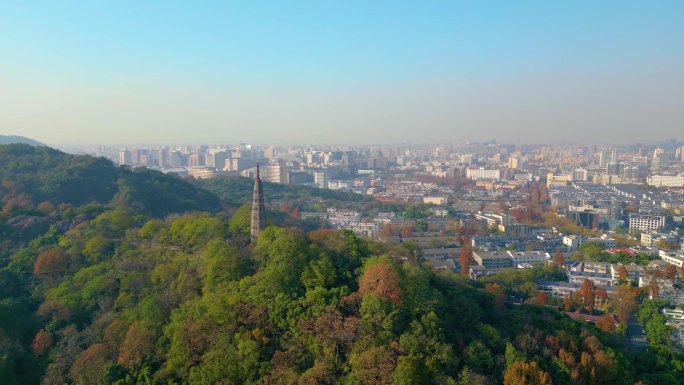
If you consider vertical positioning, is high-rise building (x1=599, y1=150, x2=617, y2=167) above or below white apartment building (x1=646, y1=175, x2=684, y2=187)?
above

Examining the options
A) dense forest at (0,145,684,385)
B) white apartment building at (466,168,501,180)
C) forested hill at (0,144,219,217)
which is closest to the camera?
dense forest at (0,145,684,385)

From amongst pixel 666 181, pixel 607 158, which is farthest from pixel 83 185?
pixel 607 158

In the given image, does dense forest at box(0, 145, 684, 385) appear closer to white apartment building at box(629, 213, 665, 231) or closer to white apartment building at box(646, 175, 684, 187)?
white apartment building at box(629, 213, 665, 231)

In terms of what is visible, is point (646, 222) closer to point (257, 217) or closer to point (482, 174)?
point (257, 217)

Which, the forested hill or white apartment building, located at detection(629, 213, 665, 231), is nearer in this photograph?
the forested hill

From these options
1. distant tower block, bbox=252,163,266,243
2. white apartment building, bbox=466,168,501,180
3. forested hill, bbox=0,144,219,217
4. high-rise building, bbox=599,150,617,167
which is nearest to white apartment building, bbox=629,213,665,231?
forested hill, bbox=0,144,219,217

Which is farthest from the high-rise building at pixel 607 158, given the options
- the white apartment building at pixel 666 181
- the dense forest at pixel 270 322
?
the dense forest at pixel 270 322

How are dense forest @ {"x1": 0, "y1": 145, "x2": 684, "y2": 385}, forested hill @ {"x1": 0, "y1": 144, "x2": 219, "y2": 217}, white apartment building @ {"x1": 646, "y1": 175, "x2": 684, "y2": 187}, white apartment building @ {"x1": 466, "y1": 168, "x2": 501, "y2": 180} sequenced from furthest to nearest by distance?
1. white apartment building @ {"x1": 466, "y1": 168, "x2": 501, "y2": 180}
2. white apartment building @ {"x1": 646, "y1": 175, "x2": 684, "y2": 187}
3. forested hill @ {"x1": 0, "y1": 144, "x2": 219, "y2": 217}
4. dense forest @ {"x1": 0, "y1": 145, "x2": 684, "y2": 385}
